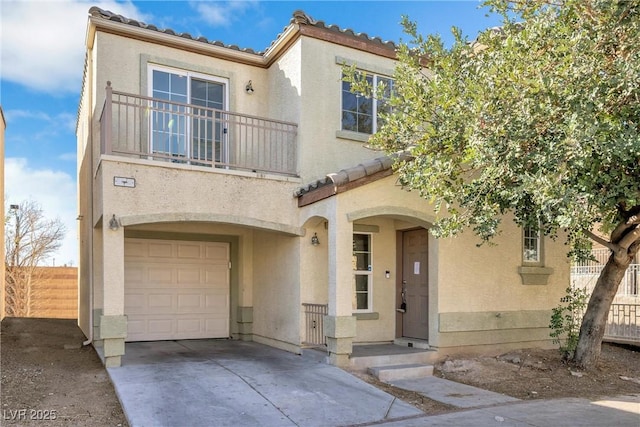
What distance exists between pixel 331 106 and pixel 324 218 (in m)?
2.71

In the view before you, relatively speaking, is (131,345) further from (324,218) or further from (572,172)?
(572,172)

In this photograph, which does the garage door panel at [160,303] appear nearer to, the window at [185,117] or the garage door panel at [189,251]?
the garage door panel at [189,251]

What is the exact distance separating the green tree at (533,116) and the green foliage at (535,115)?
0.01m

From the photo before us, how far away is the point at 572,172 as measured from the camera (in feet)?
19.2

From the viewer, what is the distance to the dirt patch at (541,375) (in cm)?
778

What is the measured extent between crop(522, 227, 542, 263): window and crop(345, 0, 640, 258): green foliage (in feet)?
9.87

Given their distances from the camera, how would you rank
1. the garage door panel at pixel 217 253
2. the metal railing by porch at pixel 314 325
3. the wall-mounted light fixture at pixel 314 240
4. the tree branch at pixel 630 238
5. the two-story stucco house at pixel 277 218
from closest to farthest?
the tree branch at pixel 630 238 < the two-story stucco house at pixel 277 218 < the metal railing by porch at pixel 314 325 < the wall-mounted light fixture at pixel 314 240 < the garage door panel at pixel 217 253

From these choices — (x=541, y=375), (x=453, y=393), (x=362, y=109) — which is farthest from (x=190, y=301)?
(x=541, y=375)

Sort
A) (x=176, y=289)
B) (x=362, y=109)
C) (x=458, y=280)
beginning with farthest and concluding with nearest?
(x=176, y=289), (x=362, y=109), (x=458, y=280)

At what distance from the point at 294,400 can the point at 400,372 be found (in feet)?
7.76

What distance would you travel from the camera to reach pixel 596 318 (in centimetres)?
878

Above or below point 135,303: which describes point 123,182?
above

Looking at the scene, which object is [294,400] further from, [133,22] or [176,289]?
[133,22]

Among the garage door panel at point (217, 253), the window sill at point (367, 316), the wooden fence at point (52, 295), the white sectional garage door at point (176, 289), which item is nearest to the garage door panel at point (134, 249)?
the white sectional garage door at point (176, 289)
